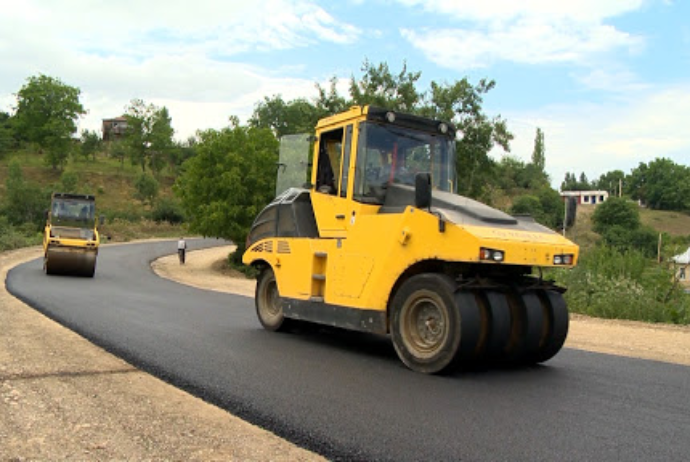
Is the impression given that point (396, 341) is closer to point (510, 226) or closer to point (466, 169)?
point (510, 226)

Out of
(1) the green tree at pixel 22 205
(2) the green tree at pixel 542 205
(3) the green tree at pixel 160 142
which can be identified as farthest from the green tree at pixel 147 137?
(2) the green tree at pixel 542 205

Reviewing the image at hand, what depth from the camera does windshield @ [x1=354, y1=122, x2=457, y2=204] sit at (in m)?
6.91

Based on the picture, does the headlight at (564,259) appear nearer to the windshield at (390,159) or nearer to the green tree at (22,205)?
the windshield at (390,159)

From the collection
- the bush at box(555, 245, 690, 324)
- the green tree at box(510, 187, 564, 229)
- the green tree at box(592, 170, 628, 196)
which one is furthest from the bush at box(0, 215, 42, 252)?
the green tree at box(592, 170, 628, 196)

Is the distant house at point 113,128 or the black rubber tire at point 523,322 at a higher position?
the distant house at point 113,128

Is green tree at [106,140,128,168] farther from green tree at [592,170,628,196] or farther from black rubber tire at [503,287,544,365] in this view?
green tree at [592,170,628,196]

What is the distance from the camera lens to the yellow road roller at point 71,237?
19.4 metres

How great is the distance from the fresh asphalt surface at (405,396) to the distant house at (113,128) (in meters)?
87.2

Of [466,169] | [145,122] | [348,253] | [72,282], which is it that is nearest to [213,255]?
[466,169]

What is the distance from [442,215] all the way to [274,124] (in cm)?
8966

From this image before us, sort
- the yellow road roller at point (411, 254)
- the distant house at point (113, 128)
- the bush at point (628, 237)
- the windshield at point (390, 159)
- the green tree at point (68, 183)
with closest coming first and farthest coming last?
the yellow road roller at point (411, 254) → the windshield at point (390, 159) → the green tree at point (68, 183) → the bush at point (628, 237) → the distant house at point (113, 128)

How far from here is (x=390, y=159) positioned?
6.99m

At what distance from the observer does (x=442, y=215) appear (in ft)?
18.6

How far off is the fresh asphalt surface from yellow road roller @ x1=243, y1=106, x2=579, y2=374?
40cm
